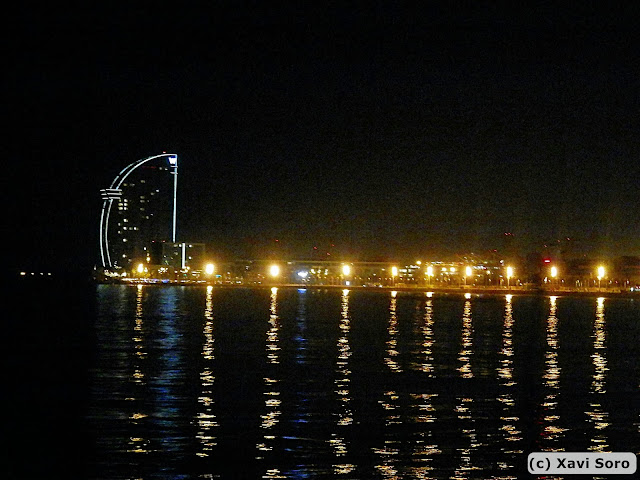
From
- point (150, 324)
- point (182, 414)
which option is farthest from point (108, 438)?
point (150, 324)

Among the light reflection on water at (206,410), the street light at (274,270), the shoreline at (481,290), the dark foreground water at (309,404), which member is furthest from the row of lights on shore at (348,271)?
the light reflection on water at (206,410)

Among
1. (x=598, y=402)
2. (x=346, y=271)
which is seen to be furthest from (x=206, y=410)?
(x=346, y=271)

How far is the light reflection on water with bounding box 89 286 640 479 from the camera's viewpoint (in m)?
12.8

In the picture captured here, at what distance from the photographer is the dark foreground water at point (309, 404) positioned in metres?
12.8

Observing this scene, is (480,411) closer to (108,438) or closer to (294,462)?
(294,462)

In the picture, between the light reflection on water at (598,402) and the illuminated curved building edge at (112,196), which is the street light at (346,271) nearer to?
the illuminated curved building edge at (112,196)

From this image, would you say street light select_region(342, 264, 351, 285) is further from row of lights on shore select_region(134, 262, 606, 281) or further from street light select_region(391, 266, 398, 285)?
street light select_region(391, 266, 398, 285)

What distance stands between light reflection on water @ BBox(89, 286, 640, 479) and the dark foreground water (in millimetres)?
47

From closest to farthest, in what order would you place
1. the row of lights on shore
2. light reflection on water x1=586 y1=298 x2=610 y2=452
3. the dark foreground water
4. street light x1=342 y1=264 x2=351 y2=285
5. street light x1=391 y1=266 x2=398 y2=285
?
the dark foreground water, light reflection on water x1=586 y1=298 x2=610 y2=452, the row of lights on shore, street light x1=391 y1=266 x2=398 y2=285, street light x1=342 y1=264 x2=351 y2=285

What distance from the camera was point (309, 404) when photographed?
57.7ft

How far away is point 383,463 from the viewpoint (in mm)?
12625

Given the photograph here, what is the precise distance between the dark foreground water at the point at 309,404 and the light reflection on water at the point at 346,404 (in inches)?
1.9

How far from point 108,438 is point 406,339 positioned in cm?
2049

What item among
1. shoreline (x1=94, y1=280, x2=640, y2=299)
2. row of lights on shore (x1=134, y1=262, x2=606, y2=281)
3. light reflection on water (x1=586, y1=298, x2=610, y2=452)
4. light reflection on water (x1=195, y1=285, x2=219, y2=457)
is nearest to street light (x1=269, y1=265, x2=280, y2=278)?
row of lights on shore (x1=134, y1=262, x2=606, y2=281)
